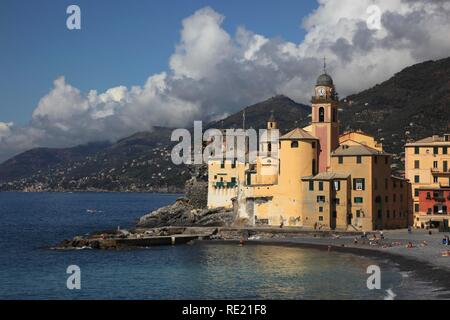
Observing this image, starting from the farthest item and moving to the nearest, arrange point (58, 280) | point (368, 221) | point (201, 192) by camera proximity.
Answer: point (201, 192), point (368, 221), point (58, 280)

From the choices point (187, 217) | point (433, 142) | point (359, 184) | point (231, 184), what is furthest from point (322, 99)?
point (187, 217)

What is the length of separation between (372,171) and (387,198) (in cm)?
499

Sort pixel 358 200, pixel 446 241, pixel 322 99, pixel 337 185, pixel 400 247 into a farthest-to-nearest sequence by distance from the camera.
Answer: pixel 322 99, pixel 337 185, pixel 358 200, pixel 446 241, pixel 400 247

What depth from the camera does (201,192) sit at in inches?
5517

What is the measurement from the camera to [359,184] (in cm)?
9781

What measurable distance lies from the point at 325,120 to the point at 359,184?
458 inches

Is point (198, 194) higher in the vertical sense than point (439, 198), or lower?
higher

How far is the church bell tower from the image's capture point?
103625 millimetres

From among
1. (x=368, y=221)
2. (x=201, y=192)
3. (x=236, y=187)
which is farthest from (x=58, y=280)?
(x=201, y=192)

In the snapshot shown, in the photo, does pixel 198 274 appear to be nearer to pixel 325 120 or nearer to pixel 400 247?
pixel 400 247

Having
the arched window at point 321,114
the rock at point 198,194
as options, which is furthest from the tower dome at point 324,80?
the rock at point 198,194
